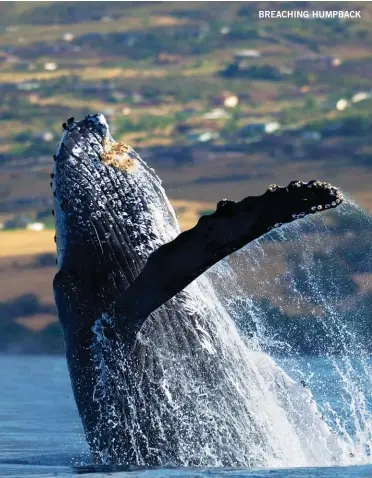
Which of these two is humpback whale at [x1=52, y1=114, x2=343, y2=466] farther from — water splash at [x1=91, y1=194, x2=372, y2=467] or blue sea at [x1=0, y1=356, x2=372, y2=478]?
blue sea at [x1=0, y1=356, x2=372, y2=478]

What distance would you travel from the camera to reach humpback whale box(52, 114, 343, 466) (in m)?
15.1

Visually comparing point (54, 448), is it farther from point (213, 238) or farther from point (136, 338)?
point (213, 238)

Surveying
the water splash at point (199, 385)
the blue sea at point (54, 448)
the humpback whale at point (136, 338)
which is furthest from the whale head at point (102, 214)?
the blue sea at point (54, 448)

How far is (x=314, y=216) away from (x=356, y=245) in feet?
19.5

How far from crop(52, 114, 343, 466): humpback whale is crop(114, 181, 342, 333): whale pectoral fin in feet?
0.13

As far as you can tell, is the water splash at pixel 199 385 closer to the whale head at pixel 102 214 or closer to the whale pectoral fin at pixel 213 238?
the whale head at pixel 102 214

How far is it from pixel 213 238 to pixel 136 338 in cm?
183

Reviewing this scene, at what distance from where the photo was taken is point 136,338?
49.7 feet

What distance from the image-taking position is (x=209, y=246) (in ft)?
46.2

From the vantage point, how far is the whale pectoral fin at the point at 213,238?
13.6 m

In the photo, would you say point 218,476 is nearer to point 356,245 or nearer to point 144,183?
point 144,183

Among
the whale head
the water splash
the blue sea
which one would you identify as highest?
the whale head

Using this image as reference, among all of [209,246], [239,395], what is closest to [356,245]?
[239,395]

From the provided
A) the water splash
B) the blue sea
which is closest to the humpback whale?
the water splash
